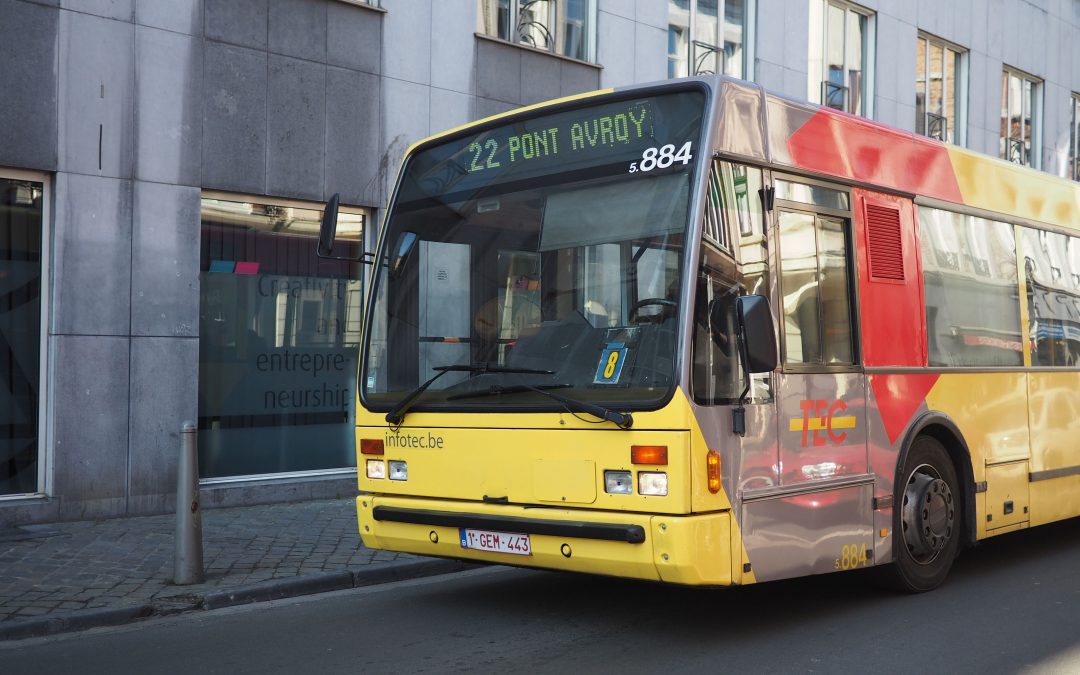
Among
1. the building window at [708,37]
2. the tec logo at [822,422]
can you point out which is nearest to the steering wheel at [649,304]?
the tec logo at [822,422]

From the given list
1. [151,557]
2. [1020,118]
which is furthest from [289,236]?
[1020,118]

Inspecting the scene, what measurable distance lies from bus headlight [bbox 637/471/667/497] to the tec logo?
977 mm

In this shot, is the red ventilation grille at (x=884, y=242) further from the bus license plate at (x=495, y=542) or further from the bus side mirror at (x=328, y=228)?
the bus side mirror at (x=328, y=228)

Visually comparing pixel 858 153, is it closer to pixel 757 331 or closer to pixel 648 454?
pixel 757 331

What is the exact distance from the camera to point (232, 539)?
31.2 feet

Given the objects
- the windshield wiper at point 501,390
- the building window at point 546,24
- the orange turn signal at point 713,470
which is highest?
the building window at point 546,24

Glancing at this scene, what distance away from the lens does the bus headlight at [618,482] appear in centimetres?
573

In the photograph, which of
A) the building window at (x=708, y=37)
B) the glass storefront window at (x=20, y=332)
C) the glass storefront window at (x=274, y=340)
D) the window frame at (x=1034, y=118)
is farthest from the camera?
the window frame at (x=1034, y=118)

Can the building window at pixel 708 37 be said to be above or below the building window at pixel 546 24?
above

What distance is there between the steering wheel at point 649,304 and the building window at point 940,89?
16936 millimetres

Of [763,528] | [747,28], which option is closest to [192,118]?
[763,528]

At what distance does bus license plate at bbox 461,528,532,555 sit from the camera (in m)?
6.09

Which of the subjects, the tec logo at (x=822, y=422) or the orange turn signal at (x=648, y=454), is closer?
the orange turn signal at (x=648, y=454)

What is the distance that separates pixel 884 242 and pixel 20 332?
24.6 feet
